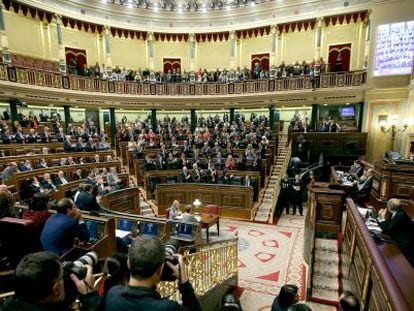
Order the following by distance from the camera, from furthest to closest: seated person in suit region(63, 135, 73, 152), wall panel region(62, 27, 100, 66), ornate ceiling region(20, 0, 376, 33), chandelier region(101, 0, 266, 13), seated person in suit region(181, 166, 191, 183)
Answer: chandelier region(101, 0, 266, 13) < wall panel region(62, 27, 100, 66) < ornate ceiling region(20, 0, 376, 33) < seated person in suit region(63, 135, 73, 152) < seated person in suit region(181, 166, 191, 183)

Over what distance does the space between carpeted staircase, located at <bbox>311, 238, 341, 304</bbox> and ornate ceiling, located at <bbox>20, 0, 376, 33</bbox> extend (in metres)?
13.1

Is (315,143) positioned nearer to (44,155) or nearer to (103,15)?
(44,155)

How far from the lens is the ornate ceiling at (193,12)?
13773 millimetres

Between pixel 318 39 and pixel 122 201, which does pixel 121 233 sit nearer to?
pixel 122 201

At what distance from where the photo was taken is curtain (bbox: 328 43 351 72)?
49.4 ft

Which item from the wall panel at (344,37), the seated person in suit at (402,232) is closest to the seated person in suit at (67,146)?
the seated person in suit at (402,232)

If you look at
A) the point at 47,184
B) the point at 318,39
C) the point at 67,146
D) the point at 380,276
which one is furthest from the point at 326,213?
the point at 318,39

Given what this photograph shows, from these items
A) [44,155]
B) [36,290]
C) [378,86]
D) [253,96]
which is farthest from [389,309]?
[253,96]

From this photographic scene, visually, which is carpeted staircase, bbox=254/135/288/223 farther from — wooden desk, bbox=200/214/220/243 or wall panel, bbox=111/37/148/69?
wall panel, bbox=111/37/148/69

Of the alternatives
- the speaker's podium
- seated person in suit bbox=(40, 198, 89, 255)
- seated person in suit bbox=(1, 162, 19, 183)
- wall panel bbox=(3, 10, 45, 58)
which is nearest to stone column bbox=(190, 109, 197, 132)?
wall panel bbox=(3, 10, 45, 58)

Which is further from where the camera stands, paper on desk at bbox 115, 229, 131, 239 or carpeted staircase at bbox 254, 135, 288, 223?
carpeted staircase at bbox 254, 135, 288, 223

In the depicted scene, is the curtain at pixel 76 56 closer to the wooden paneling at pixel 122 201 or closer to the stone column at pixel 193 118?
the stone column at pixel 193 118

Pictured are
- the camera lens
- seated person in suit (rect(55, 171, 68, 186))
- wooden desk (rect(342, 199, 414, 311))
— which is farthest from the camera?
seated person in suit (rect(55, 171, 68, 186))

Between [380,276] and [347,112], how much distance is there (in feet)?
47.5
